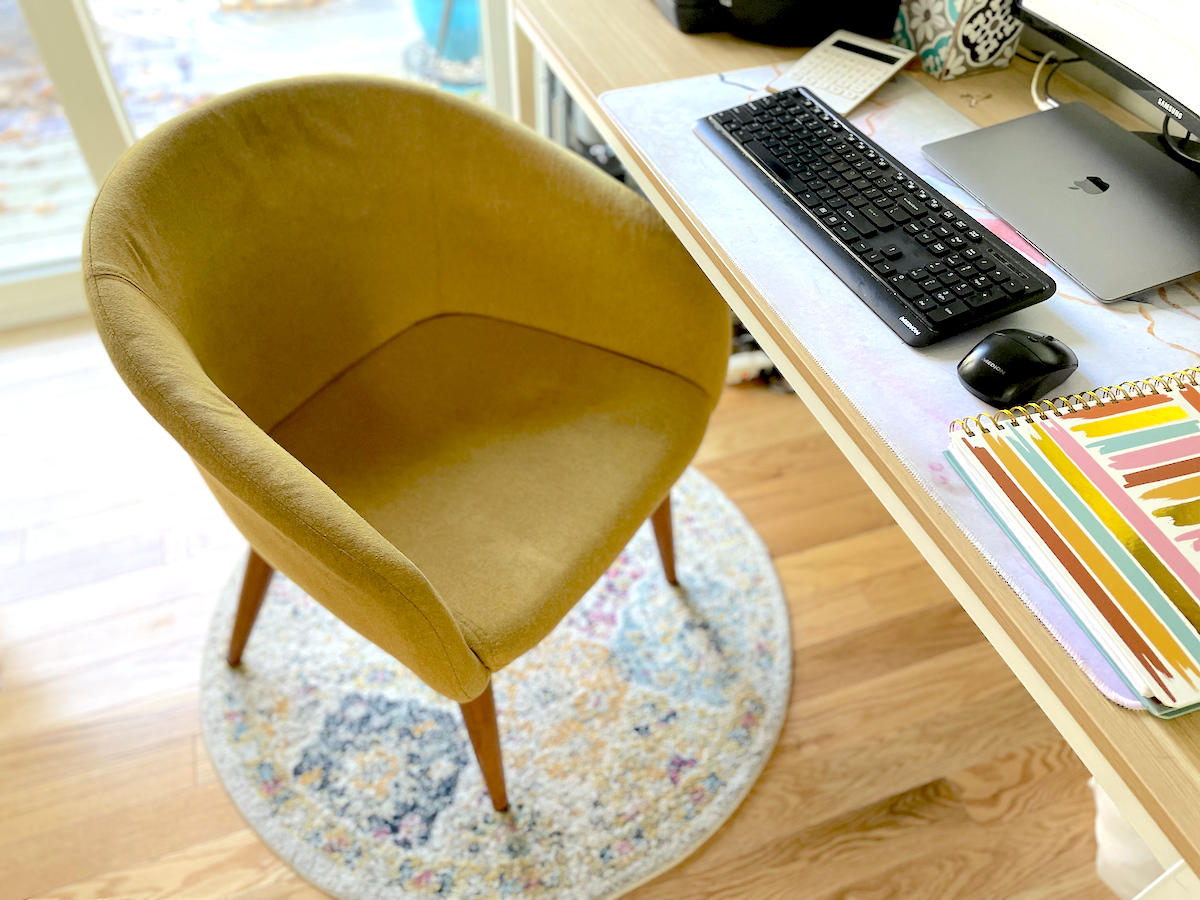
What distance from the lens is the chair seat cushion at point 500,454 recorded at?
3.09ft

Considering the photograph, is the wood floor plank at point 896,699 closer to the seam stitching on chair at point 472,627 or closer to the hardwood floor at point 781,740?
the hardwood floor at point 781,740

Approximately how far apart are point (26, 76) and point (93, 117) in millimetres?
273

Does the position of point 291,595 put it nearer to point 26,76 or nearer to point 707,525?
point 707,525

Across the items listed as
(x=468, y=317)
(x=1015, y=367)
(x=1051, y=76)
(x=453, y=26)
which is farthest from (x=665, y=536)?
(x=453, y=26)

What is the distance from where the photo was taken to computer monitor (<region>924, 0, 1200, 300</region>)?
0.86 m

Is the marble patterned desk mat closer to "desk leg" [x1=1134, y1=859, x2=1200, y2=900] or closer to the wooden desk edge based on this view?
the wooden desk edge

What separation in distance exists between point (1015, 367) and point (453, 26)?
1701 millimetres

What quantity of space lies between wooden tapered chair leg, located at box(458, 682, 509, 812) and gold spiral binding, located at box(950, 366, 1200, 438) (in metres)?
0.56

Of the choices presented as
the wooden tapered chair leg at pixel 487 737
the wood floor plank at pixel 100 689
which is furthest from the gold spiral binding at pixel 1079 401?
the wood floor plank at pixel 100 689

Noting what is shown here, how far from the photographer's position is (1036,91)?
1133 mm

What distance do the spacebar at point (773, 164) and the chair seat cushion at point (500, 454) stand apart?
0.30 meters

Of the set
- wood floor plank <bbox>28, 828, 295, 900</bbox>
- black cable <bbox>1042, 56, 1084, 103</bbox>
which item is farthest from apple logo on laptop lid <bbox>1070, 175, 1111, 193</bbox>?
wood floor plank <bbox>28, 828, 295, 900</bbox>

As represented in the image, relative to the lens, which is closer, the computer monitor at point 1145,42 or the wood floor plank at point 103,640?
the computer monitor at point 1145,42

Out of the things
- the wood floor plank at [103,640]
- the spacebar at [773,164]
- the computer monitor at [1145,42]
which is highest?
the computer monitor at [1145,42]
